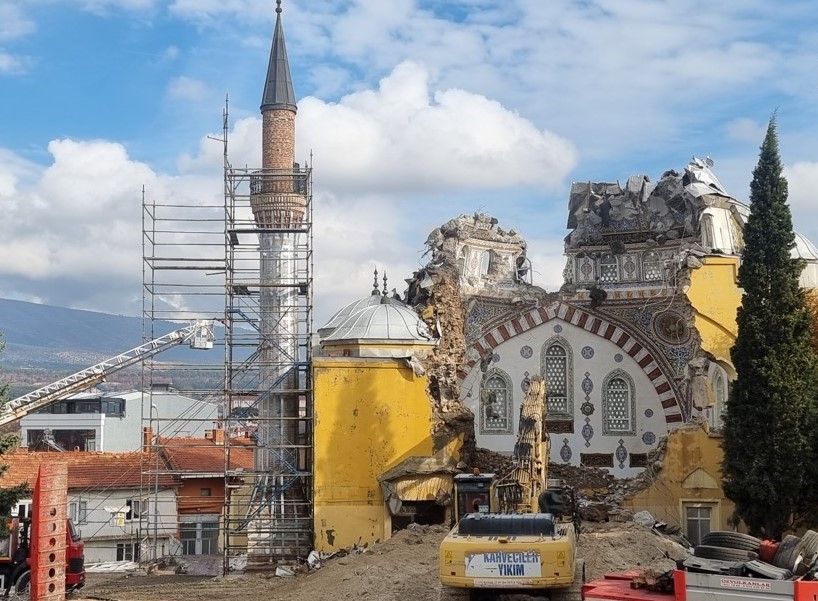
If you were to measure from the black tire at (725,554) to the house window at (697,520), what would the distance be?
12.3 meters

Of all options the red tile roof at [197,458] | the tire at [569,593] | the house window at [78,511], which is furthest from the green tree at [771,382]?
the house window at [78,511]

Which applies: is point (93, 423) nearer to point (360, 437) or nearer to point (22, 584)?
point (360, 437)

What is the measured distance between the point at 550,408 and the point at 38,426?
34392mm

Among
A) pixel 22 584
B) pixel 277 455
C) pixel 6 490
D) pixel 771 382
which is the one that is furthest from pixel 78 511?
pixel 771 382

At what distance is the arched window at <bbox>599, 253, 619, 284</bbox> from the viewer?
27641 millimetres

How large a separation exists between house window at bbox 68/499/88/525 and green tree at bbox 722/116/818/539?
60.8ft

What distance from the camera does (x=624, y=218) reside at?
27.8 metres

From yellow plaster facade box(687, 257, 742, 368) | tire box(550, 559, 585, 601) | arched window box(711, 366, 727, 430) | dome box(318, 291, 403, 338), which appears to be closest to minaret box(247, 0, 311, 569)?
dome box(318, 291, 403, 338)

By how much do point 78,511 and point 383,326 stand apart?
1230 centimetres

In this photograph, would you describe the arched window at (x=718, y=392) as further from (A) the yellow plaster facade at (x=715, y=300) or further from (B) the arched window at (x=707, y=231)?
(B) the arched window at (x=707, y=231)

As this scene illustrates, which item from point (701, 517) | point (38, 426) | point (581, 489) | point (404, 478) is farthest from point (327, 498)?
point (38, 426)

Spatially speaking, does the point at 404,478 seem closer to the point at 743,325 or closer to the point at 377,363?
the point at 377,363

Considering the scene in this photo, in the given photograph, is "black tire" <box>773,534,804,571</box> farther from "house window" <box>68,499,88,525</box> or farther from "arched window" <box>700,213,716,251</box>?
"house window" <box>68,499,88,525</box>

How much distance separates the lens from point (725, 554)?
43.4 ft
